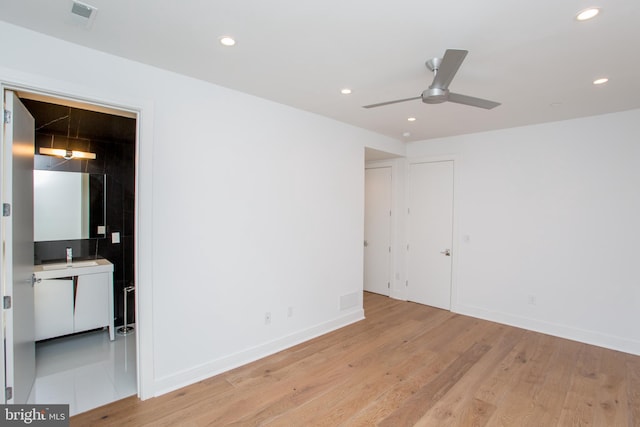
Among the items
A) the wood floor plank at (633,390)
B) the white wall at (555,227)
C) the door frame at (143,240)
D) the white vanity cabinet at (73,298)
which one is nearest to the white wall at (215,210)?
the door frame at (143,240)

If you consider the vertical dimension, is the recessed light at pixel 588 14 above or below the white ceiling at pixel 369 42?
below

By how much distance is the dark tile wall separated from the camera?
3.49 meters

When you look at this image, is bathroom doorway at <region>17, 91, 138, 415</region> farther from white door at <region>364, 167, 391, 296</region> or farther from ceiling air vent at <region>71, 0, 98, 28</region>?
white door at <region>364, 167, 391, 296</region>

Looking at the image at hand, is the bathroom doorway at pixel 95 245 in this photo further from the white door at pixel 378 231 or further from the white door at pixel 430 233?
the white door at pixel 430 233

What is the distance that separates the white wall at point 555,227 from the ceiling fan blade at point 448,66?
8.84ft

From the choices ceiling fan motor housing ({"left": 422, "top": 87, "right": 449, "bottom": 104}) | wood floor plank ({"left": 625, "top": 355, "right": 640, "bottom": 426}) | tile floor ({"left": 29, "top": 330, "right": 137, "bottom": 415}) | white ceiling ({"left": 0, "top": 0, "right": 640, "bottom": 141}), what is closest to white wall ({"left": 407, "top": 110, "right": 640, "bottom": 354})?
wood floor plank ({"left": 625, "top": 355, "right": 640, "bottom": 426})

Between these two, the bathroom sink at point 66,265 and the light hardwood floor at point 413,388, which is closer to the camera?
the light hardwood floor at point 413,388

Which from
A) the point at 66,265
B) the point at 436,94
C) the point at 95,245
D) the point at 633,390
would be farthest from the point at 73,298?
the point at 633,390

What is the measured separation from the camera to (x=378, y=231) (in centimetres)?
564

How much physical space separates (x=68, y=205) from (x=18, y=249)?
1838 millimetres

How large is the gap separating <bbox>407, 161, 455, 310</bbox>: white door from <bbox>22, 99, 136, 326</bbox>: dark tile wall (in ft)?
13.5

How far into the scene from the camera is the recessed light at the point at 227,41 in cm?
204

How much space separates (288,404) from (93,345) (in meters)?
2.46

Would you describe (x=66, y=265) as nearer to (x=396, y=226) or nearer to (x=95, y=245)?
(x=95, y=245)
